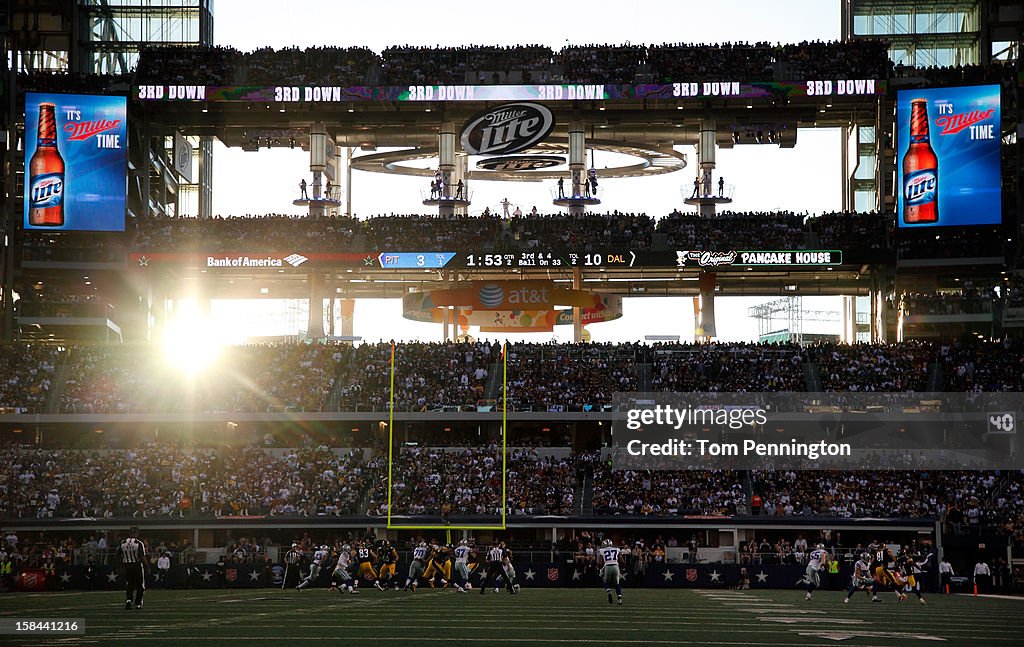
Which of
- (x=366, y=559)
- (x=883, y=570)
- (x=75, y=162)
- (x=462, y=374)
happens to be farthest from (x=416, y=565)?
(x=75, y=162)

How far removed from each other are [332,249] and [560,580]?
20953 millimetres

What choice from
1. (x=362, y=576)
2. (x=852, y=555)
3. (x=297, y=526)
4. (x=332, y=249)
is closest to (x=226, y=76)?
(x=332, y=249)

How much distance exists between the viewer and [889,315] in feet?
176

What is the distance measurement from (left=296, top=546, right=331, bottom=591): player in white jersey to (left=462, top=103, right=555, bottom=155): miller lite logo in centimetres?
2330

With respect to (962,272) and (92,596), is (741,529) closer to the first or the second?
(962,272)

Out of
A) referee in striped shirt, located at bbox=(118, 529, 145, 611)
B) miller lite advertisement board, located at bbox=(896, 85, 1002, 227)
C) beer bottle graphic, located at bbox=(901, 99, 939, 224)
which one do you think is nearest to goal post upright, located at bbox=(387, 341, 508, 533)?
beer bottle graphic, located at bbox=(901, 99, 939, 224)

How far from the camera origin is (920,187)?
168ft

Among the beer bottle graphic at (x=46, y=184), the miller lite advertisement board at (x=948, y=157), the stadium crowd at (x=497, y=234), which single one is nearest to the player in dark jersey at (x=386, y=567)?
the stadium crowd at (x=497, y=234)

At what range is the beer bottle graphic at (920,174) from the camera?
51.0 meters

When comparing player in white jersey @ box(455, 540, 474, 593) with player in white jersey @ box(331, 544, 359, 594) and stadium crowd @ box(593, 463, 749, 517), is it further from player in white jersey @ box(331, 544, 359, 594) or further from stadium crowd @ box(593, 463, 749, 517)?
stadium crowd @ box(593, 463, 749, 517)

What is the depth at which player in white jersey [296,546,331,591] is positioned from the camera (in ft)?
108

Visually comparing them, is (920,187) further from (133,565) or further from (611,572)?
(133,565)

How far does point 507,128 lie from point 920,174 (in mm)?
15957

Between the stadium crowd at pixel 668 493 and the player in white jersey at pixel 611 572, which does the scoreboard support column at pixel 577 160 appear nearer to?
the stadium crowd at pixel 668 493
